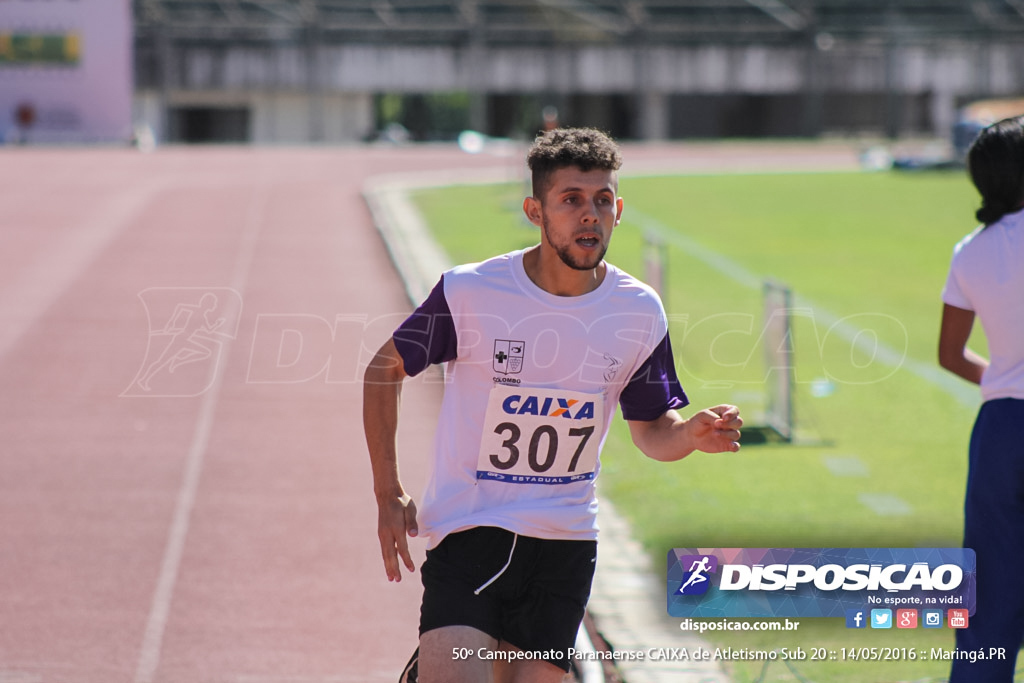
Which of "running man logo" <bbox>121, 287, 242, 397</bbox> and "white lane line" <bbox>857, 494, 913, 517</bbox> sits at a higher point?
"white lane line" <bbox>857, 494, 913, 517</bbox>

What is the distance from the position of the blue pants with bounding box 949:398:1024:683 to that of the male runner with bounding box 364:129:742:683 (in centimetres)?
96

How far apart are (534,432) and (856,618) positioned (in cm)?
161

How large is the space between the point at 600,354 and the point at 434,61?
64.0 meters

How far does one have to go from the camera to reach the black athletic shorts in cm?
361

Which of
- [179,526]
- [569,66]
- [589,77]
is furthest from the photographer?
[589,77]

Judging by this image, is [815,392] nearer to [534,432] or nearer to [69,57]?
[534,432]

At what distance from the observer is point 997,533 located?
4.01 meters

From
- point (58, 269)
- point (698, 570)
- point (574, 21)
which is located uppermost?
point (698, 570)

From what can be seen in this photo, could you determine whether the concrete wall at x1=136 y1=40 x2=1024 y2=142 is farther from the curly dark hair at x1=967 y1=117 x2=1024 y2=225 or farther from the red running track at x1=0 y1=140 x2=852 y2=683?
the curly dark hair at x1=967 y1=117 x2=1024 y2=225

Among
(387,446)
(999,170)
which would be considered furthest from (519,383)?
(999,170)

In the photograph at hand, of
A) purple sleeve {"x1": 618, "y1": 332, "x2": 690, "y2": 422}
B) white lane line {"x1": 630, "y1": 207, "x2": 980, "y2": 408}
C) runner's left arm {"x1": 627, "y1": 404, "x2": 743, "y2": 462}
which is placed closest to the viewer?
runner's left arm {"x1": 627, "y1": 404, "x2": 743, "y2": 462}

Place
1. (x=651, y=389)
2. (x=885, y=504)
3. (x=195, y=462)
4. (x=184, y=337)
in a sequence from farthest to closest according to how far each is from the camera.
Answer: (x=184, y=337) → (x=195, y=462) → (x=885, y=504) → (x=651, y=389)

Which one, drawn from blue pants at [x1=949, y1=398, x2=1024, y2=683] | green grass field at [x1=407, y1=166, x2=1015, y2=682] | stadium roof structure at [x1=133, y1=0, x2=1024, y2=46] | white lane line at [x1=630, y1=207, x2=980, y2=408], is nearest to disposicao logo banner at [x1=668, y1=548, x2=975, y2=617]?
blue pants at [x1=949, y1=398, x2=1024, y2=683]

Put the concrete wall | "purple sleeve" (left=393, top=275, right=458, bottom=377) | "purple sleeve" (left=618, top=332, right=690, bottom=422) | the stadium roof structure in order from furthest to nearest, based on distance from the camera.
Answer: the concrete wall < the stadium roof structure < "purple sleeve" (left=618, top=332, right=690, bottom=422) < "purple sleeve" (left=393, top=275, right=458, bottom=377)
